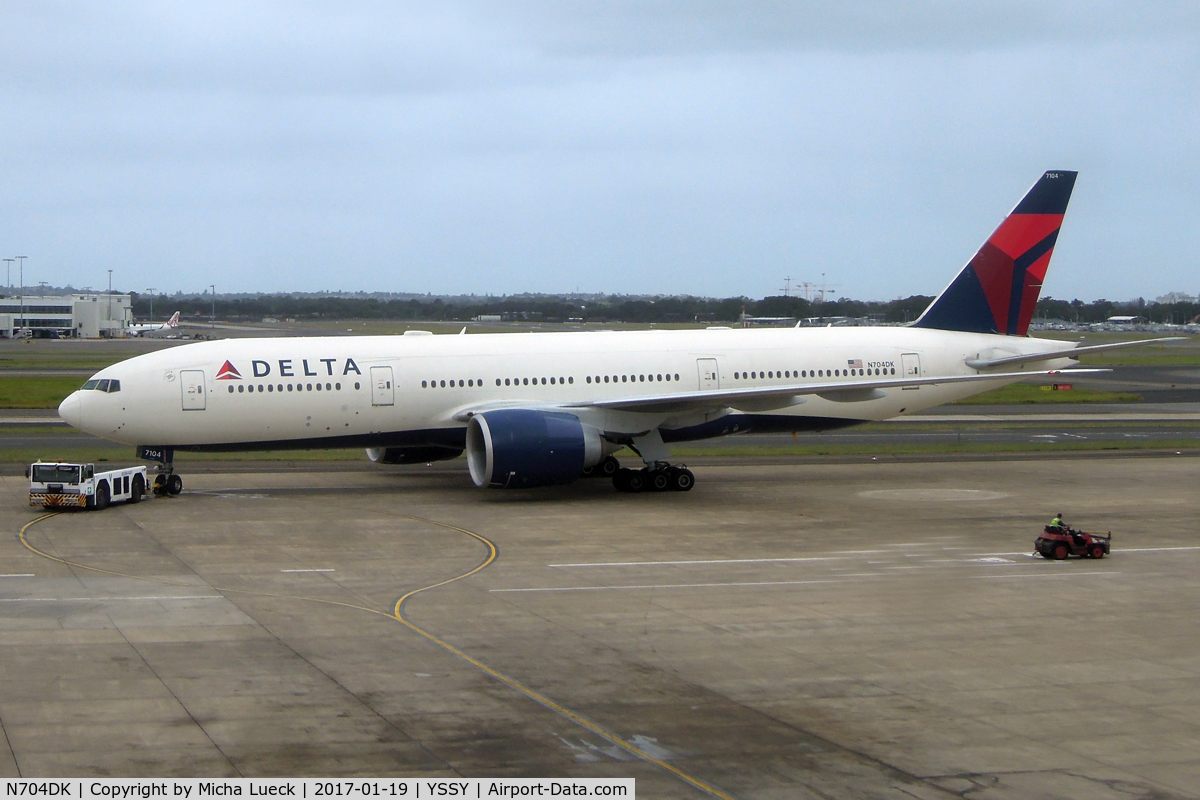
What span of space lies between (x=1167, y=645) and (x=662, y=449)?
Answer: 16420 millimetres

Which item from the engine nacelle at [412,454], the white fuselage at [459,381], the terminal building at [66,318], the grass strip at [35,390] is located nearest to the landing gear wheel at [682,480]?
the white fuselage at [459,381]

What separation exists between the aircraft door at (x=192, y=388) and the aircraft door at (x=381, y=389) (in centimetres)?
413

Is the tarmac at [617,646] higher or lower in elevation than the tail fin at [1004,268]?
lower

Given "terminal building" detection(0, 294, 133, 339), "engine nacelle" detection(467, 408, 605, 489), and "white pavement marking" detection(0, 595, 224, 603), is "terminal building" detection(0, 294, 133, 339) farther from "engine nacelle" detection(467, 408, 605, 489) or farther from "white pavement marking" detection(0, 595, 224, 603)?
"white pavement marking" detection(0, 595, 224, 603)

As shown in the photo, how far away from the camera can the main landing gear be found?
31203 millimetres

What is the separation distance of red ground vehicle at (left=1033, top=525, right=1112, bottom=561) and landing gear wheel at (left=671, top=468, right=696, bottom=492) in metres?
10.5

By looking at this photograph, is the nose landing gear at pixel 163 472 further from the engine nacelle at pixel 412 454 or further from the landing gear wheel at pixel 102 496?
the engine nacelle at pixel 412 454

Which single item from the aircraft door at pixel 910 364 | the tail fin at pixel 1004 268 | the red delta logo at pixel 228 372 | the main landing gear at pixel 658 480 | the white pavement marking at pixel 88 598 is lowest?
the white pavement marking at pixel 88 598

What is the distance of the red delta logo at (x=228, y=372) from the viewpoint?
29578 millimetres

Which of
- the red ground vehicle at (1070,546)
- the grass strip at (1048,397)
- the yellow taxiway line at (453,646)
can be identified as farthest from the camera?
the grass strip at (1048,397)

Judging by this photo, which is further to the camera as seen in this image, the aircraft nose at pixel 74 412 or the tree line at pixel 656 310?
the tree line at pixel 656 310

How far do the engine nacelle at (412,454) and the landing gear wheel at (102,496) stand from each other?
7322mm

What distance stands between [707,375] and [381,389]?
8.80 meters

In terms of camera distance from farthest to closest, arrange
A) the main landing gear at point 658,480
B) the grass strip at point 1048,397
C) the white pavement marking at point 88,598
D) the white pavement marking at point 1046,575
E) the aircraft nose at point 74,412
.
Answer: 1. the grass strip at point 1048,397
2. the main landing gear at point 658,480
3. the aircraft nose at point 74,412
4. the white pavement marking at point 1046,575
5. the white pavement marking at point 88,598
